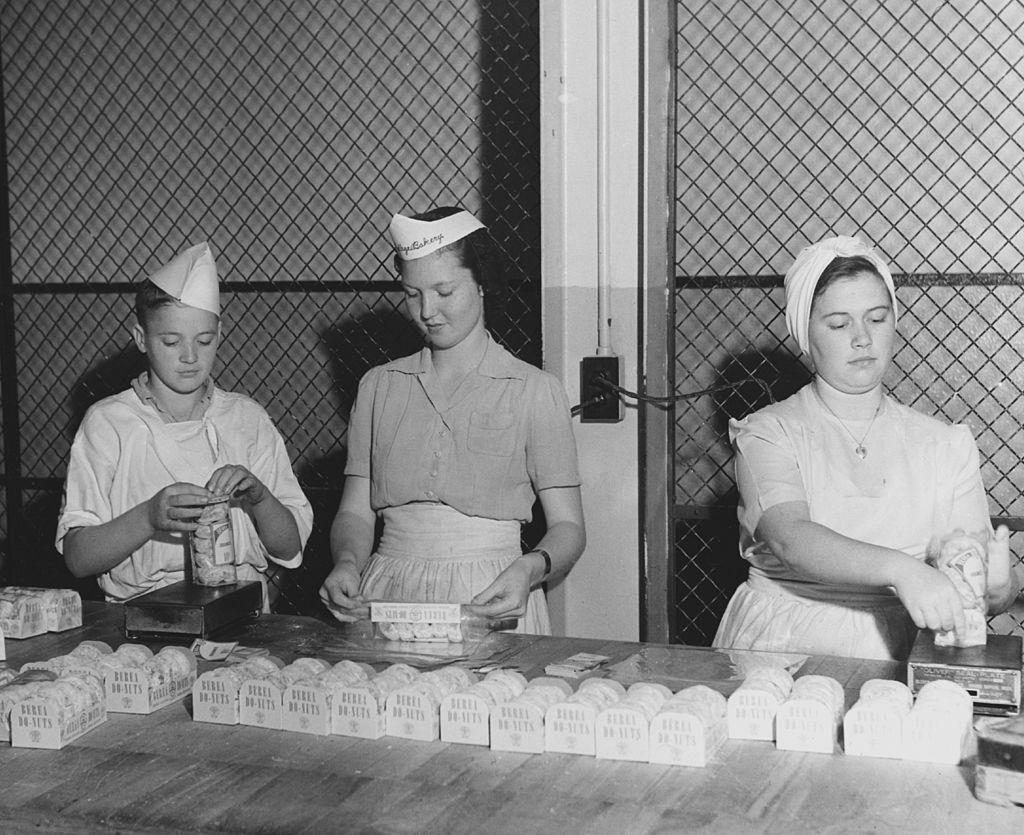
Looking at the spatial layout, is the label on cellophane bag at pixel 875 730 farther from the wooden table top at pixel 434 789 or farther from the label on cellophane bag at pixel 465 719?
the label on cellophane bag at pixel 465 719

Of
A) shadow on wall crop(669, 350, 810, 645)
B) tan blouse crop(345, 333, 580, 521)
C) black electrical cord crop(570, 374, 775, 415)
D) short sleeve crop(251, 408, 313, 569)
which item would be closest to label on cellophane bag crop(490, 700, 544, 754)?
Result: tan blouse crop(345, 333, 580, 521)

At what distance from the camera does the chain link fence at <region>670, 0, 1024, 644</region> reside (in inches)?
128

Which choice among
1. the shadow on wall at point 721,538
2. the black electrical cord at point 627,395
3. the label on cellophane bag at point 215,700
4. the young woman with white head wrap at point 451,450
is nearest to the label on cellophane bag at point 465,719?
the label on cellophane bag at point 215,700

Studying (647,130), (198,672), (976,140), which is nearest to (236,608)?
(198,672)

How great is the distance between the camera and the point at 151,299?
2.50 metres

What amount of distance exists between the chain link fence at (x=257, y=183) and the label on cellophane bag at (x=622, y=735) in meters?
2.20

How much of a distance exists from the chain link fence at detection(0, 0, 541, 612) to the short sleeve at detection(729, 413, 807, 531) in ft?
4.62

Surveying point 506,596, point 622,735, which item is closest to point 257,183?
point 506,596

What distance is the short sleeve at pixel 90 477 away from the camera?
2459mm

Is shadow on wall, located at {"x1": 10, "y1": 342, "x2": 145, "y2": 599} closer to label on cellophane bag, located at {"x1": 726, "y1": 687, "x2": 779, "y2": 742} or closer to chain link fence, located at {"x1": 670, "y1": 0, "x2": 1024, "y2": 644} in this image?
chain link fence, located at {"x1": 670, "y1": 0, "x2": 1024, "y2": 644}

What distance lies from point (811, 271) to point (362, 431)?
104cm

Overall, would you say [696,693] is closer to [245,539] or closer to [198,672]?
[198,672]

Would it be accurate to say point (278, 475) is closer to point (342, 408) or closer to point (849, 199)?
point (342, 408)

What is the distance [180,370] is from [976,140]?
7.17 feet
